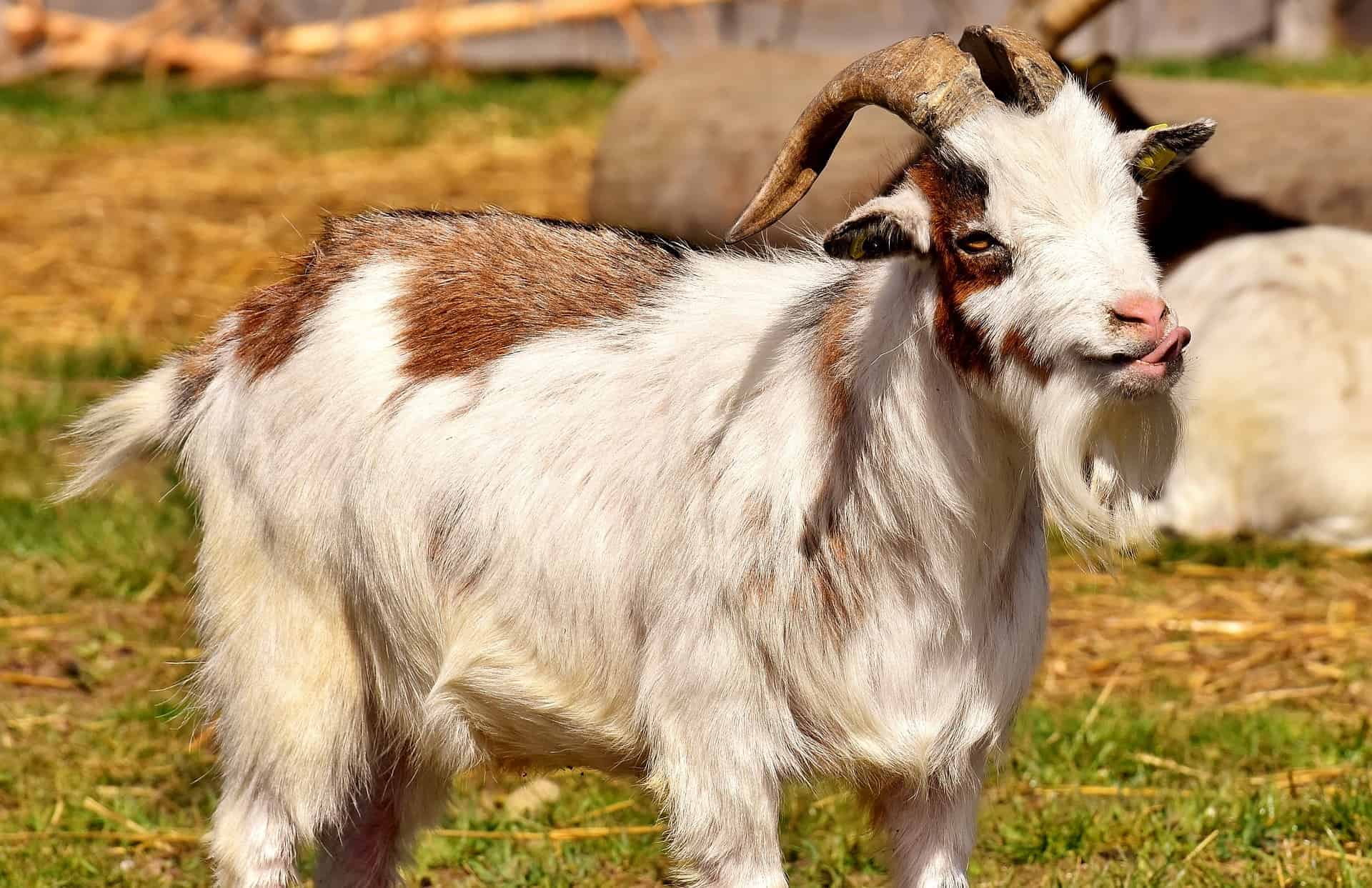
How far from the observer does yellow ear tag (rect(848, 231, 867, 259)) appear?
2.82 meters

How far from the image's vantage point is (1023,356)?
2.81 metres

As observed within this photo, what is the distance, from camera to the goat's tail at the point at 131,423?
387cm

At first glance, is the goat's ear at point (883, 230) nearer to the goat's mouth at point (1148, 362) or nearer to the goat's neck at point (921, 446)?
the goat's neck at point (921, 446)

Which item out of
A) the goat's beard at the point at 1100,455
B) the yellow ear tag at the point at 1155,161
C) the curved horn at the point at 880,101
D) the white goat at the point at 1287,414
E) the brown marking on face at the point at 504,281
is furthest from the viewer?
the white goat at the point at 1287,414

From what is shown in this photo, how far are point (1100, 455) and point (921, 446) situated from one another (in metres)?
0.31

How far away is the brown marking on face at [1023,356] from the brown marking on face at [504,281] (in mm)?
886

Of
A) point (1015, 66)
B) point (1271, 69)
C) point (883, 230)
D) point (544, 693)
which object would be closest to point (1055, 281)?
point (883, 230)

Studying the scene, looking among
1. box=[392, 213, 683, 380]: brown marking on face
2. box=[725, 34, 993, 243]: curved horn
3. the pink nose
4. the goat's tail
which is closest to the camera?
the pink nose

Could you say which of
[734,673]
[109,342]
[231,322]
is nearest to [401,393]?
[231,322]

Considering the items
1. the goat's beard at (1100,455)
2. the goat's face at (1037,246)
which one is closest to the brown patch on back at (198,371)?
the goat's face at (1037,246)

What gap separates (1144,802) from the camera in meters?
4.35

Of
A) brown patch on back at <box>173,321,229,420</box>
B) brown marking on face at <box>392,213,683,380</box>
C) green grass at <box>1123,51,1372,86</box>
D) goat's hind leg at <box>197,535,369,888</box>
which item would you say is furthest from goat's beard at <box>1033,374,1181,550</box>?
green grass at <box>1123,51,1372,86</box>

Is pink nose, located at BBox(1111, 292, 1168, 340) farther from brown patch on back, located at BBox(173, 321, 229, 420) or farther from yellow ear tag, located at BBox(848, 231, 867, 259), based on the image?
brown patch on back, located at BBox(173, 321, 229, 420)

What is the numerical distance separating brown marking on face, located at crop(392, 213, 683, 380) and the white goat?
3.36 metres
